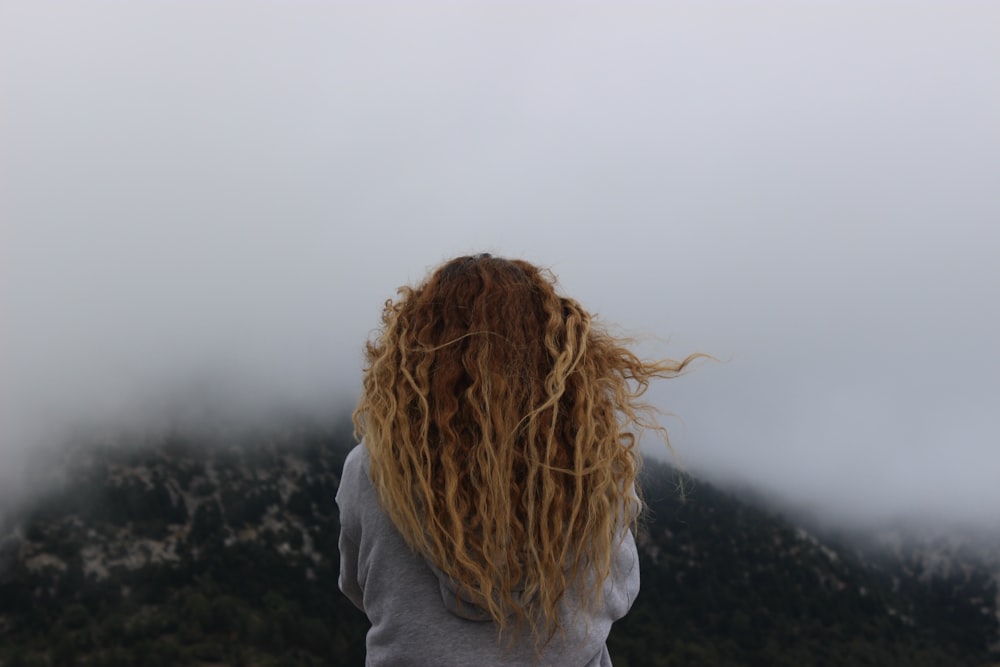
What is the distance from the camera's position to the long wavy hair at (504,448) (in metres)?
2.73

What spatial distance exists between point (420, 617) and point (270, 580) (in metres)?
96.5

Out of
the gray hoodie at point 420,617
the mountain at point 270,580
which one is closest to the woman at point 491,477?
the gray hoodie at point 420,617

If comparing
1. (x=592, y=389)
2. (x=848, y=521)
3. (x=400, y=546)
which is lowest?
(x=848, y=521)

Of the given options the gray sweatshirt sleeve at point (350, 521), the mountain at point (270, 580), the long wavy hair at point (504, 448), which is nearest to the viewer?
the long wavy hair at point (504, 448)

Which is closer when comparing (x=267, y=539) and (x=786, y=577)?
(x=267, y=539)

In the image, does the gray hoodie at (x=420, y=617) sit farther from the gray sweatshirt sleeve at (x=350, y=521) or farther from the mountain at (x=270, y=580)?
the mountain at (x=270, y=580)

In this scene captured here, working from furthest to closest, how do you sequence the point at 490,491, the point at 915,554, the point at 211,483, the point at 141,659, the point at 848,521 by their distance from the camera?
the point at 848,521, the point at 915,554, the point at 211,483, the point at 141,659, the point at 490,491

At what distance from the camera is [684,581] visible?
10075 cm

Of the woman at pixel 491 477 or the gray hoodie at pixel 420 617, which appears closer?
the woman at pixel 491 477

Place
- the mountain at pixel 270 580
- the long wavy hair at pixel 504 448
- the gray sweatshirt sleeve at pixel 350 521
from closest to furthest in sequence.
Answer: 1. the long wavy hair at pixel 504 448
2. the gray sweatshirt sleeve at pixel 350 521
3. the mountain at pixel 270 580

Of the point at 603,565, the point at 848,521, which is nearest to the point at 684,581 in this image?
the point at 848,521

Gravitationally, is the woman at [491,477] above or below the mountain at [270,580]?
above

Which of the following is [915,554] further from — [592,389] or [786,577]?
[592,389]

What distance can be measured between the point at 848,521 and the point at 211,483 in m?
129
